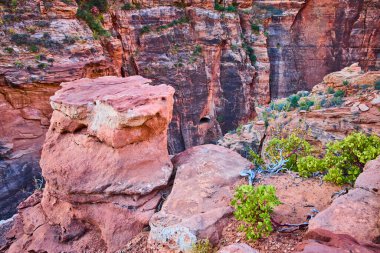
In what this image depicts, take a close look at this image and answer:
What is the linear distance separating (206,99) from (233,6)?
30.1 feet

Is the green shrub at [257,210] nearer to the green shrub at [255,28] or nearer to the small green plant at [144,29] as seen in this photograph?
the small green plant at [144,29]

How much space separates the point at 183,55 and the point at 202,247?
73.0 feet

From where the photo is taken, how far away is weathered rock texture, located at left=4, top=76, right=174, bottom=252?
6.24 m

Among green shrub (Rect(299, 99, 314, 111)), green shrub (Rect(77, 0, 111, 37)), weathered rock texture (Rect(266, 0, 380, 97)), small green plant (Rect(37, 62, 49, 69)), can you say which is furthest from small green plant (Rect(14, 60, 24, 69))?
weathered rock texture (Rect(266, 0, 380, 97))

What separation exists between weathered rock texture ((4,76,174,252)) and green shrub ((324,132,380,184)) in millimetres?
3249

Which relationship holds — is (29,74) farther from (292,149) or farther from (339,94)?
(339,94)

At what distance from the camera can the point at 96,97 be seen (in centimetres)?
700

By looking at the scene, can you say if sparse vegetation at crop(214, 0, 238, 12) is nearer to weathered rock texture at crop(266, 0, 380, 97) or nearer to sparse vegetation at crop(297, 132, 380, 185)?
weathered rock texture at crop(266, 0, 380, 97)

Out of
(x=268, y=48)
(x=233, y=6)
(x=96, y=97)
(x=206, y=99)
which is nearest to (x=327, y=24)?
(x=268, y=48)

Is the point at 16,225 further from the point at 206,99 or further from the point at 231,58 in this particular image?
the point at 231,58

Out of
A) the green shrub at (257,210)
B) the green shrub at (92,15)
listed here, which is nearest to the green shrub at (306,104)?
the green shrub at (257,210)

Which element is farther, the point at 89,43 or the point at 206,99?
the point at 206,99

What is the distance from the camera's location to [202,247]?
15.2ft

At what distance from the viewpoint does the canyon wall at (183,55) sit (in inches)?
719
